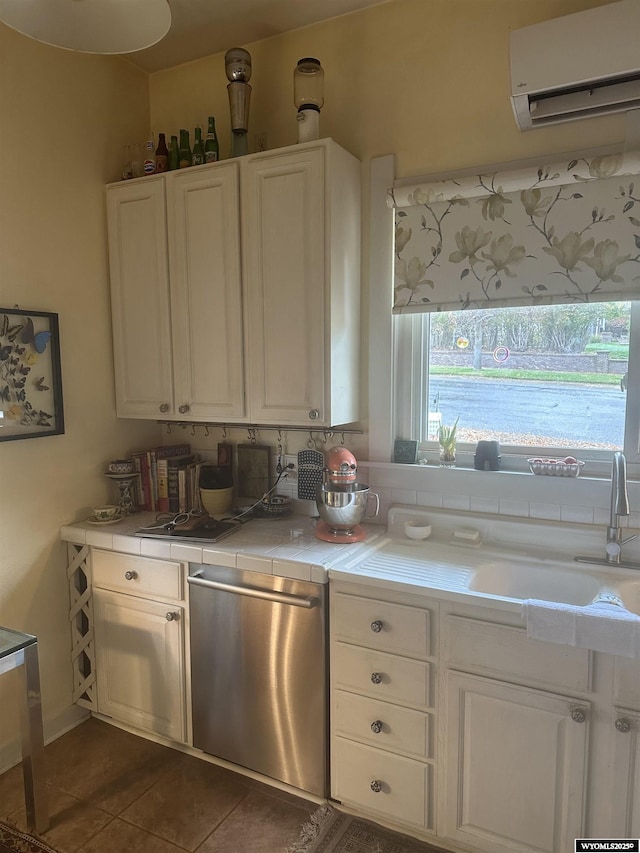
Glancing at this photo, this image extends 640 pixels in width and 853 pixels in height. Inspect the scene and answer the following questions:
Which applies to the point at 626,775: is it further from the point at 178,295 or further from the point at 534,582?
the point at 178,295

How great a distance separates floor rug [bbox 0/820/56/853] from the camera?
185cm

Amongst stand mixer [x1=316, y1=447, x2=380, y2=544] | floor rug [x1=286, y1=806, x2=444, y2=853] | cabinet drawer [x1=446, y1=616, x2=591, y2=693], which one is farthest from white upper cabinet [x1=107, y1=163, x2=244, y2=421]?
floor rug [x1=286, y1=806, x2=444, y2=853]

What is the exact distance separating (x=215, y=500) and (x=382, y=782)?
48.5 inches

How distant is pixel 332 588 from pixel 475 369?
39.0 inches

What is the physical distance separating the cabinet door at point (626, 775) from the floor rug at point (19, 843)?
1.67m

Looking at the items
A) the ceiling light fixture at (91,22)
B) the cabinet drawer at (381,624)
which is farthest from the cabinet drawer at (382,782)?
the ceiling light fixture at (91,22)

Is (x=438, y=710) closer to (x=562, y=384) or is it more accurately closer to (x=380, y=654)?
(x=380, y=654)

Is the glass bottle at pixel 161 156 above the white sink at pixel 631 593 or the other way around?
above

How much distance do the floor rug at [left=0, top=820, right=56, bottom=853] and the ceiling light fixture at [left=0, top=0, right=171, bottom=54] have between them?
2.24 meters

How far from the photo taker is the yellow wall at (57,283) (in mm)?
2221

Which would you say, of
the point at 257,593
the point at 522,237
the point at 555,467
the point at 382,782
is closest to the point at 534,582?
the point at 555,467

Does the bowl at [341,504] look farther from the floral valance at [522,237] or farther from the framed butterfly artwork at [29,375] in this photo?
the framed butterfly artwork at [29,375]

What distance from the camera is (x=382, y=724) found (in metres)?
1.83

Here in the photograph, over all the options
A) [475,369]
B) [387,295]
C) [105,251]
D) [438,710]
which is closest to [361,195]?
[387,295]
